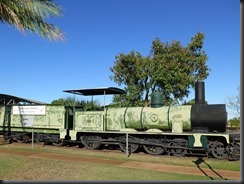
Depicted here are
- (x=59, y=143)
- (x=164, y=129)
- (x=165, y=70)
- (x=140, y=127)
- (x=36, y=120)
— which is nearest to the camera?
(x=164, y=129)

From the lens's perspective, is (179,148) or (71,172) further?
(179,148)

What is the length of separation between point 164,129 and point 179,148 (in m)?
1.55

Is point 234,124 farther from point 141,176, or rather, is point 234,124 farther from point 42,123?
point 141,176

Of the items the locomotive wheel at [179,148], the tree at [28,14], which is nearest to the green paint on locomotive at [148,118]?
the locomotive wheel at [179,148]

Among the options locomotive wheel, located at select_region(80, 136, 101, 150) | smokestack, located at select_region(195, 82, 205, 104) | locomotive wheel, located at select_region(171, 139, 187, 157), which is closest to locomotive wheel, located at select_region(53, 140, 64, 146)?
locomotive wheel, located at select_region(80, 136, 101, 150)

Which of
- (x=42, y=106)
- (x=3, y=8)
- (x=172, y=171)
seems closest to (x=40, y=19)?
(x=3, y=8)

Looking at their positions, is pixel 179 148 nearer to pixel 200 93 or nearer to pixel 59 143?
pixel 200 93

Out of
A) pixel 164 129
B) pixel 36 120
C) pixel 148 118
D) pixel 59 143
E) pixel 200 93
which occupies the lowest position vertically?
pixel 59 143

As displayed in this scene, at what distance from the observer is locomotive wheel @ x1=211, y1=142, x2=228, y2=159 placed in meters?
15.2

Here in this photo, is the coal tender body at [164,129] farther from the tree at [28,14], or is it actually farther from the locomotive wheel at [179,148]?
the tree at [28,14]

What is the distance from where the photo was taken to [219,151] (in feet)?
50.3

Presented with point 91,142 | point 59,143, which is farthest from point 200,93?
point 59,143

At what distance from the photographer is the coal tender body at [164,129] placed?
611 inches

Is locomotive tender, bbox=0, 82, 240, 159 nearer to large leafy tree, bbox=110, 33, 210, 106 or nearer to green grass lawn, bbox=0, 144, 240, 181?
green grass lawn, bbox=0, 144, 240, 181
